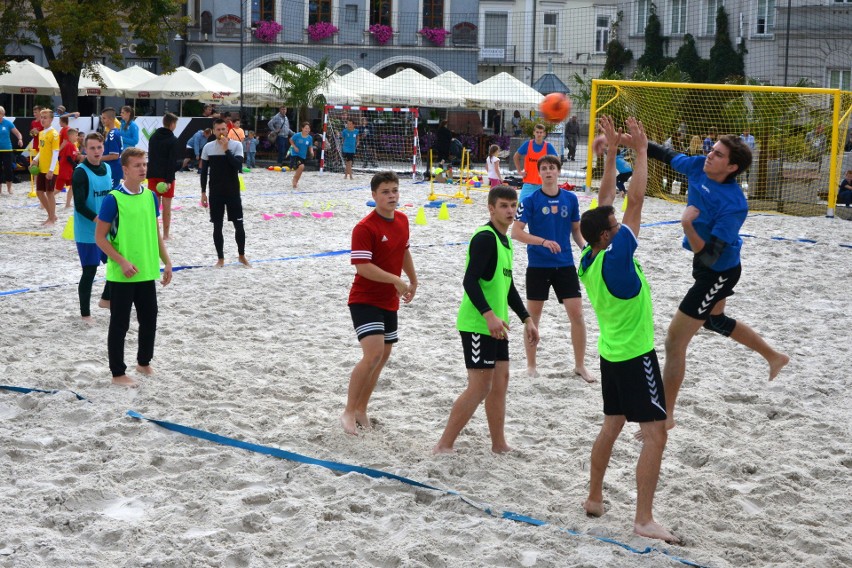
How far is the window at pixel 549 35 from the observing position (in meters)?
46.1

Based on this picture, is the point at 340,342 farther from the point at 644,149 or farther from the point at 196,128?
the point at 196,128

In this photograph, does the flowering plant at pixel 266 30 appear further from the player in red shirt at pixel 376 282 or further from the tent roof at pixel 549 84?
the player in red shirt at pixel 376 282

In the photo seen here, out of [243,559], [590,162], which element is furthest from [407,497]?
[590,162]

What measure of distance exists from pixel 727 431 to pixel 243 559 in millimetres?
3137

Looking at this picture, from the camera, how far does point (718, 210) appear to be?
5.52 metres

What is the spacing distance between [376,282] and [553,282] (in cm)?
184

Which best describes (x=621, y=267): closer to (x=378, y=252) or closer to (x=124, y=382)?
(x=378, y=252)

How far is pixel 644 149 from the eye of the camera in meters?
5.14

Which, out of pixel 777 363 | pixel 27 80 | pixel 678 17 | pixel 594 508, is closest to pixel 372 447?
pixel 594 508

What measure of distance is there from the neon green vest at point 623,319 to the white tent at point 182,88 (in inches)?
1039

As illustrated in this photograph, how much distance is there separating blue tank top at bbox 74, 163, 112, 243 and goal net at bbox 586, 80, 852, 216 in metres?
11.6

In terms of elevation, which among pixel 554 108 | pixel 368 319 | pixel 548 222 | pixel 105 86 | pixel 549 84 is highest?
pixel 549 84

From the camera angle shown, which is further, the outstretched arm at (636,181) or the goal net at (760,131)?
the goal net at (760,131)

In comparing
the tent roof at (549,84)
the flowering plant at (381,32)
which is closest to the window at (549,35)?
the flowering plant at (381,32)
